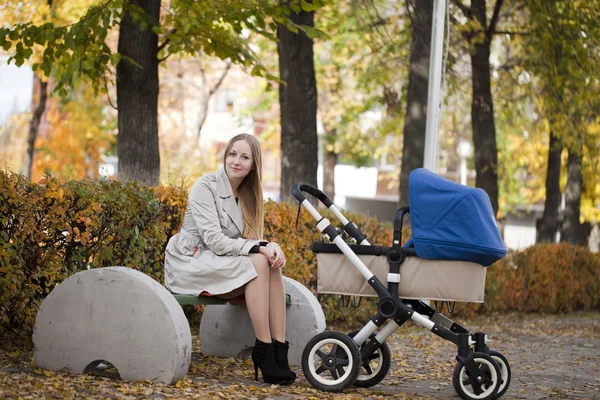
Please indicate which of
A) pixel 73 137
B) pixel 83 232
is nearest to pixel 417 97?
pixel 83 232

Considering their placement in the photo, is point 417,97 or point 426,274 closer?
point 426,274

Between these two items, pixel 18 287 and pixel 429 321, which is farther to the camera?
pixel 18 287

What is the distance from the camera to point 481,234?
20.5 feet

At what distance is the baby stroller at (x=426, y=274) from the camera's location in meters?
6.30

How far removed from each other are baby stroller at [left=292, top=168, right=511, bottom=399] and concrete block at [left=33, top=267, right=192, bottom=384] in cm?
98

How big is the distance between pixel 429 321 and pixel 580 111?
1263cm

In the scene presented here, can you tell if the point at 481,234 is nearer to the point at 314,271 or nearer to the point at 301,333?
the point at 301,333

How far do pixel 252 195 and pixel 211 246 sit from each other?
23.1 inches

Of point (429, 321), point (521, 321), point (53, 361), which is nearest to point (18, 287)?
point (53, 361)

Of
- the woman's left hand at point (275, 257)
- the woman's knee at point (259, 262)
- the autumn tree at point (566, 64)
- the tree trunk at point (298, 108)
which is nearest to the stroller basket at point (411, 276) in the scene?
the woman's left hand at point (275, 257)

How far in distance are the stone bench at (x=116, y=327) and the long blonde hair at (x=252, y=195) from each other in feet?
2.16

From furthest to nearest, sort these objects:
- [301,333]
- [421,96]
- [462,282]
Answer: [421,96] → [301,333] → [462,282]

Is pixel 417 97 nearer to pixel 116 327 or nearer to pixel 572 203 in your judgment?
pixel 572 203

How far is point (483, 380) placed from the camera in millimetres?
6469
